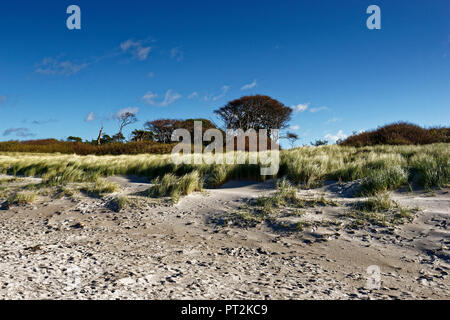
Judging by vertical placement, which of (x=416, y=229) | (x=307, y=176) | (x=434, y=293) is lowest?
(x=434, y=293)

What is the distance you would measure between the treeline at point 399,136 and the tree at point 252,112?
13.5 meters

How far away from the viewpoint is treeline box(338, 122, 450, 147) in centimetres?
1203

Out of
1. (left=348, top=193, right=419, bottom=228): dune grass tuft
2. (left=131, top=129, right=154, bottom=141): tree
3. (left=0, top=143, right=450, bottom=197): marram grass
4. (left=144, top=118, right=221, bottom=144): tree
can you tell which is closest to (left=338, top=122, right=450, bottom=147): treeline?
(left=0, top=143, right=450, bottom=197): marram grass

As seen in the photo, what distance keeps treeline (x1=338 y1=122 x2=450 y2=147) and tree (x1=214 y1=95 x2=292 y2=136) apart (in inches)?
532

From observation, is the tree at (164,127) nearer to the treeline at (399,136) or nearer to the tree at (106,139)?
the tree at (106,139)

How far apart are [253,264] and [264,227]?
937mm

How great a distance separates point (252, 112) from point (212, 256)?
25.1m

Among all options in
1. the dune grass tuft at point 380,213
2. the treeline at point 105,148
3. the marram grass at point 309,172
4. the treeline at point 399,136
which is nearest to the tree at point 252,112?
the treeline at point 105,148

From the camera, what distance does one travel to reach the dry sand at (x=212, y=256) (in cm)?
198

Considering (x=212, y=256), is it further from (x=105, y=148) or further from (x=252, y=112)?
(x=252, y=112)

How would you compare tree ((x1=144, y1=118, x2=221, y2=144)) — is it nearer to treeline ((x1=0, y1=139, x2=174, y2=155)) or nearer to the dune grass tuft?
treeline ((x1=0, y1=139, x2=174, y2=155))

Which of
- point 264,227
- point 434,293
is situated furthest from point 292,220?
point 434,293

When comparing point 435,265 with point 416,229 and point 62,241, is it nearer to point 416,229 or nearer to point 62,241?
point 416,229
